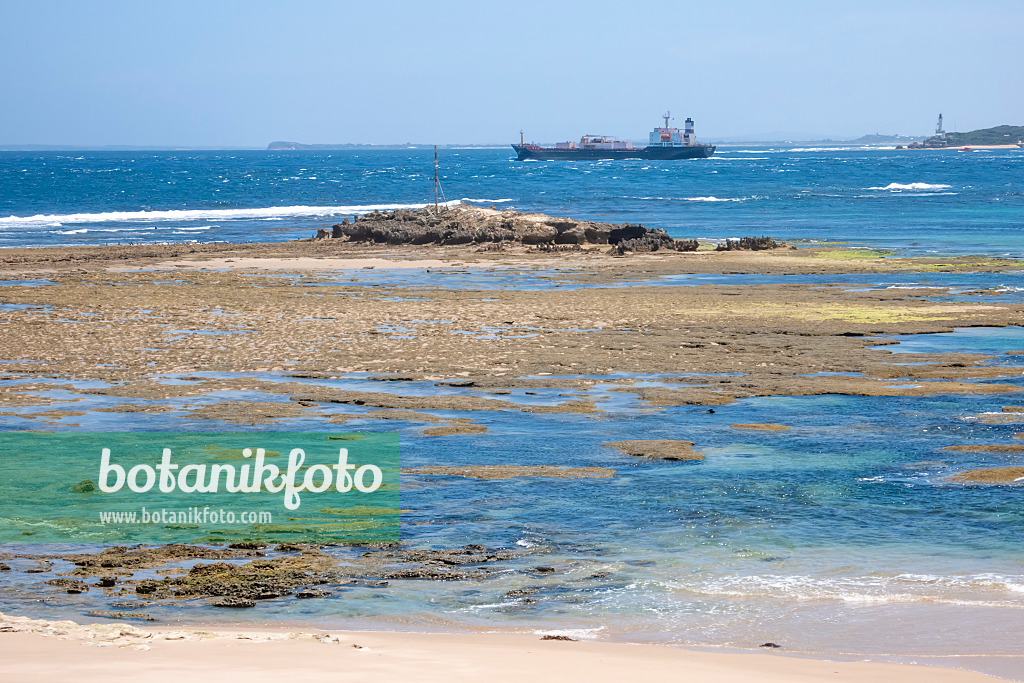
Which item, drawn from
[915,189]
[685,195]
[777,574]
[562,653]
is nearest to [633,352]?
[777,574]

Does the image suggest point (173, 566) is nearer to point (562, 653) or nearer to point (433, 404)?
point (562, 653)

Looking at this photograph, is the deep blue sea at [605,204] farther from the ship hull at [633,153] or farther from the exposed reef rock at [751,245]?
the ship hull at [633,153]

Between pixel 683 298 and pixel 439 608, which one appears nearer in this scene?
pixel 439 608

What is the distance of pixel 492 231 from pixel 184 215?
3230 cm

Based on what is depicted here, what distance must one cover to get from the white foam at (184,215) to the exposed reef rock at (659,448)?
48.5 m

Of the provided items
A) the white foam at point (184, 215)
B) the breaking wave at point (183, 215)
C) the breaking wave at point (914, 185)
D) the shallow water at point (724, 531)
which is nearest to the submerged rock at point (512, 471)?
the shallow water at point (724, 531)

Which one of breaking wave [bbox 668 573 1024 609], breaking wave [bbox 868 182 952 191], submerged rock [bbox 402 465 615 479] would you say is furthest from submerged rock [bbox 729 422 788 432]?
breaking wave [bbox 868 182 952 191]

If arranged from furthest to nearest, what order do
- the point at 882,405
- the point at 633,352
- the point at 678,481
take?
1. the point at 633,352
2. the point at 882,405
3. the point at 678,481

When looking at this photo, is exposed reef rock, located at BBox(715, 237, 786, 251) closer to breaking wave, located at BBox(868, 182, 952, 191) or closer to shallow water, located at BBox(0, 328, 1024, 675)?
shallow water, located at BBox(0, 328, 1024, 675)

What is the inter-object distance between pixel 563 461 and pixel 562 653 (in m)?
5.47

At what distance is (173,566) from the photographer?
29.8 ft

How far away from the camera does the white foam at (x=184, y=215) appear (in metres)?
62.3

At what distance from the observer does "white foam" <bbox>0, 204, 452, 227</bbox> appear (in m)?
62.3

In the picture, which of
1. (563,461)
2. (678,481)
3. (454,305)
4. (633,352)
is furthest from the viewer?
(454,305)
